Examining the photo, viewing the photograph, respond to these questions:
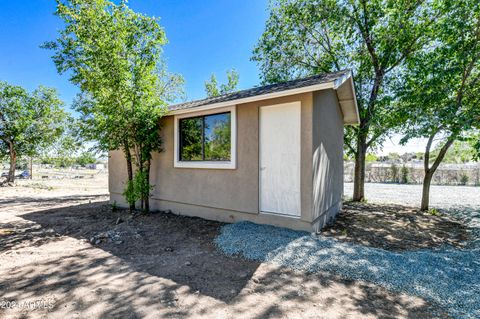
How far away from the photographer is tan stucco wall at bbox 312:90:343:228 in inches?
209

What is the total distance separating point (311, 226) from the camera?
504cm

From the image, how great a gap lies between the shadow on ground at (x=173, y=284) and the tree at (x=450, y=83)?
19.1 ft

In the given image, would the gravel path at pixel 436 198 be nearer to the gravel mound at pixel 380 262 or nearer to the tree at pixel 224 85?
the gravel mound at pixel 380 262

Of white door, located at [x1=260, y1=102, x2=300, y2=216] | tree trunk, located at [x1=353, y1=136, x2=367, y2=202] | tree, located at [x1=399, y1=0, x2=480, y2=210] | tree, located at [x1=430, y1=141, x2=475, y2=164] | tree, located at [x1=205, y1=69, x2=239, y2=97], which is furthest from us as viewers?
tree, located at [x1=205, y1=69, x2=239, y2=97]

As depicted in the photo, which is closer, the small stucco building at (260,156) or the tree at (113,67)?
the small stucco building at (260,156)

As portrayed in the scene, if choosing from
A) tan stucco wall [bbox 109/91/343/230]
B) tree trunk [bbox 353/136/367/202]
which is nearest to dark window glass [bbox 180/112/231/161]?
tan stucco wall [bbox 109/91/343/230]

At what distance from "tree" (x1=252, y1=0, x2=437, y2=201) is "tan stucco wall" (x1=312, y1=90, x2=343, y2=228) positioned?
8.81ft

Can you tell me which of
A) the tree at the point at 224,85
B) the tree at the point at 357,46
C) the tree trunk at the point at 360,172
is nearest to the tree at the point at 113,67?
the tree at the point at 357,46

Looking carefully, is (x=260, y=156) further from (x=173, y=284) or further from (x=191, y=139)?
(x=173, y=284)

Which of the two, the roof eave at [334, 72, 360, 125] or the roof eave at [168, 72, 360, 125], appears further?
the roof eave at [334, 72, 360, 125]

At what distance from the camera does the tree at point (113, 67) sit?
6098 millimetres

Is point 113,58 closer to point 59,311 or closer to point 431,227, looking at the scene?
point 59,311

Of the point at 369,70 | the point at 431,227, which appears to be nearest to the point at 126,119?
the point at 431,227

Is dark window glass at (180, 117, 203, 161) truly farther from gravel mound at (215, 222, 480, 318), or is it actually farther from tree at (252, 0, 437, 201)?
tree at (252, 0, 437, 201)
